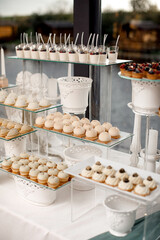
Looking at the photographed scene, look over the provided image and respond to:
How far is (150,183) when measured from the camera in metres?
1.90

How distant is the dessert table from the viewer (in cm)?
204

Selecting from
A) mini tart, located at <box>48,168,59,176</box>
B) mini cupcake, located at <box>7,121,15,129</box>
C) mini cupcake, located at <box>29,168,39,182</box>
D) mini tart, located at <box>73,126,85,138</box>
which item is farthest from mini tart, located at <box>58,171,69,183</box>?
mini cupcake, located at <box>7,121,15,129</box>

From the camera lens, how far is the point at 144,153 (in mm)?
2414

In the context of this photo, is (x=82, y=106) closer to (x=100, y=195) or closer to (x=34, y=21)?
(x=100, y=195)

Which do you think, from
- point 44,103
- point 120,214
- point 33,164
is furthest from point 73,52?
point 120,214

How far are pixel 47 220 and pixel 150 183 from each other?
0.71 meters

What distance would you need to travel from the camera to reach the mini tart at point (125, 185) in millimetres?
1900

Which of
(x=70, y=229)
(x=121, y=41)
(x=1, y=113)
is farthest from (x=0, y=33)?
(x=70, y=229)

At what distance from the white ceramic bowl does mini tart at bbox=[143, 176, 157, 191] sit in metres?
0.12

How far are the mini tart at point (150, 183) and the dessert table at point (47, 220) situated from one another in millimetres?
132

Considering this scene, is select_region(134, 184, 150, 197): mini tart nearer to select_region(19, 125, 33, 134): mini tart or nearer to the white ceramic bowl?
the white ceramic bowl

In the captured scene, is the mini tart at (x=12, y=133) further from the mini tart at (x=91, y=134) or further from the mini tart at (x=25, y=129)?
the mini tart at (x=91, y=134)

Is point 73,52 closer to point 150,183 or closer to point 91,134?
point 91,134

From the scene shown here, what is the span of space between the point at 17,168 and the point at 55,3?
1.98m
